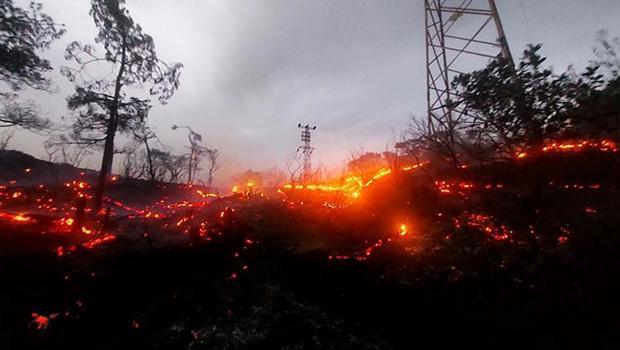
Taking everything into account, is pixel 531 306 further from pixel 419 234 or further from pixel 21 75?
pixel 21 75

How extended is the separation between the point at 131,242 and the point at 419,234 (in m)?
10.0

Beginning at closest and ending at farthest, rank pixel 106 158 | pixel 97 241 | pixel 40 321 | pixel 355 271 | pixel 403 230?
pixel 40 321
pixel 355 271
pixel 403 230
pixel 97 241
pixel 106 158

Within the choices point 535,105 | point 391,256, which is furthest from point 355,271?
point 535,105

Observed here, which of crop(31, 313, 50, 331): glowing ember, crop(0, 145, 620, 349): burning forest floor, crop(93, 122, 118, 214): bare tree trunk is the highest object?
crop(93, 122, 118, 214): bare tree trunk

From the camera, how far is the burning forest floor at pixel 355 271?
21.0 ft

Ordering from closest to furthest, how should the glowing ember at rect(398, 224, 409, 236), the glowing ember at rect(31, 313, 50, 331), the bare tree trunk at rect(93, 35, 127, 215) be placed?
the glowing ember at rect(31, 313, 50, 331), the glowing ember at rect(398, 224, 409, 236), the bare tree trunk at rect(93, 35, 127, 215)

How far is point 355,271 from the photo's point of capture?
833cm

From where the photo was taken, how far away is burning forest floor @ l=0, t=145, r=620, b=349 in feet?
21.0

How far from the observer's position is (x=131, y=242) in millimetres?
9570

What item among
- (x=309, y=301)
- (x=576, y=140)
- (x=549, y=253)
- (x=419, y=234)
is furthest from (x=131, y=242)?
(x=576, y=140)

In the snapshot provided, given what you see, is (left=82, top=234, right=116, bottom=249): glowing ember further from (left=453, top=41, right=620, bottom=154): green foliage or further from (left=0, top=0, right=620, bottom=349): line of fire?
(left=453, top=41, right=620, bottom=154): green foliage

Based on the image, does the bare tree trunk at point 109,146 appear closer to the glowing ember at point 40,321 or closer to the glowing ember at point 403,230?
the glowing ember at point 40,321

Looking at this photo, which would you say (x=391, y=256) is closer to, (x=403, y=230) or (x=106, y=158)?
(x=403, y=230)

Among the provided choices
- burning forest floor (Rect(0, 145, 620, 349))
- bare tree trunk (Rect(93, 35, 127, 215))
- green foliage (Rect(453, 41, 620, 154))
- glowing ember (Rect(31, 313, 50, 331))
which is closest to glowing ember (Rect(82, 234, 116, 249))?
burning forest floor (Rect(0, 145, 620, 349))
